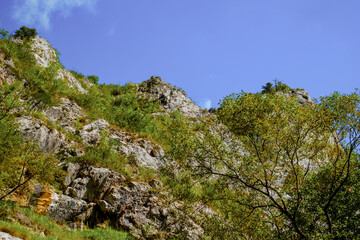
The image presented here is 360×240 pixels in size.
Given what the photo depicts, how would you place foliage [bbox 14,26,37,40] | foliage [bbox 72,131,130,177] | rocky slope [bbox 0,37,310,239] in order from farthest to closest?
foliage [bbox 14,26,37,40], foliage [bbox 72,131,130,177], rocky slope [bbox 0,37,310,239]

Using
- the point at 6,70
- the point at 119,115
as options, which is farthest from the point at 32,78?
the point at 119,115

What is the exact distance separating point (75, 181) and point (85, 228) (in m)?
3.95

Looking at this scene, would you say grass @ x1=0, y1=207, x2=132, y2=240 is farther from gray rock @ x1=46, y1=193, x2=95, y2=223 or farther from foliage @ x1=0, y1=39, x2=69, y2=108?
foliage @ x1=0, y1=39, x2=69, y2=108

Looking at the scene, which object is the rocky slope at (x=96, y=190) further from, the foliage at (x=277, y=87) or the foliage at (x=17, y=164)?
the foliage at (x=277, y=87)

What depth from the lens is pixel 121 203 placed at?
18.7 meters

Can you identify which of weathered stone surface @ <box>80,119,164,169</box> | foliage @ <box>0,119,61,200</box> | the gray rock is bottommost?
the gray rock

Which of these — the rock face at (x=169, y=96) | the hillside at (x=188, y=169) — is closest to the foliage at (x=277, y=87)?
the rock face at (x=169, y=96)

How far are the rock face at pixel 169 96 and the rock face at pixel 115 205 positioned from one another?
2574 cm

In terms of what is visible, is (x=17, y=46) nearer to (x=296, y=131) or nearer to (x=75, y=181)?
(x=75, y=181)

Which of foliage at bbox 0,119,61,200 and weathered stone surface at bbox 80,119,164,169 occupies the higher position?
weathered stone surface at bbox 80,119,164,169

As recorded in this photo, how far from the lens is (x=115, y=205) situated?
1844 cm

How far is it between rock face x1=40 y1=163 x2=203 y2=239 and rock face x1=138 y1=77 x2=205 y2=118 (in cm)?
2574

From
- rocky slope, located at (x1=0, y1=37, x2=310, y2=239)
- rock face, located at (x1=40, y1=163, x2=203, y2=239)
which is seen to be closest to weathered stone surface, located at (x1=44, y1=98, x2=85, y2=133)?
rocky slope, located at (x1=0, y1=37, x2=310, y2=239)

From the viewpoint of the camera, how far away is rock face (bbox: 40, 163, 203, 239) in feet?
55.5
